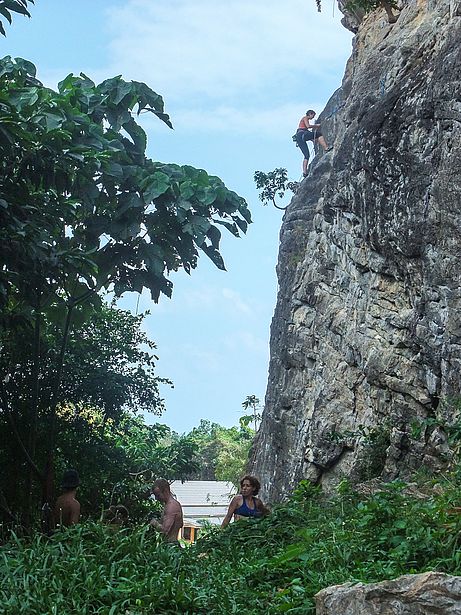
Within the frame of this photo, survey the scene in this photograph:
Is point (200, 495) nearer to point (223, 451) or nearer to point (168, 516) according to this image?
point (223, 451)

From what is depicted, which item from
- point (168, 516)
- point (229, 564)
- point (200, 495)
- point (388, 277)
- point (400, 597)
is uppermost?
point (388, 277)

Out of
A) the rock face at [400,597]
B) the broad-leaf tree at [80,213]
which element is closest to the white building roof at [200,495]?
the broad-leaf tree at [80,213]

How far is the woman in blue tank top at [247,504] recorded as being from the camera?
25.4 ft

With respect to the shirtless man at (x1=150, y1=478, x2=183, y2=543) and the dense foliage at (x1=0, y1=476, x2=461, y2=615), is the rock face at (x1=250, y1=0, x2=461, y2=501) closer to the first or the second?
the shirtless man at (x1=150, y1=478, x2=183, y2=543)

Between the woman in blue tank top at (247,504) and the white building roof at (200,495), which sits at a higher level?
the white building roof at (200,495)

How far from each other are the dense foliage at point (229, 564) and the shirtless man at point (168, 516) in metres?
0.78

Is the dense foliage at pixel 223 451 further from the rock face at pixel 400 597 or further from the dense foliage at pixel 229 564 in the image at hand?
the rock face at pixel 400 597

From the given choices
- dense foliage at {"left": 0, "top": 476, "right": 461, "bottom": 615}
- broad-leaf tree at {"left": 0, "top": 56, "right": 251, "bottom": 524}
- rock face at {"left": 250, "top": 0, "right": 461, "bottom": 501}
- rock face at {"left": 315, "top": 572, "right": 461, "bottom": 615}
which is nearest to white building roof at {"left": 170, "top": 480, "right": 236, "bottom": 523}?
rock face at {"left": 250, "top": 0, "right": 461, "bottom": 501}

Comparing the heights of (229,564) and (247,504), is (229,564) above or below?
below

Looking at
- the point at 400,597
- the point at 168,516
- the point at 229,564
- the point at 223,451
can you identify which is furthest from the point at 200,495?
the point at 400,597

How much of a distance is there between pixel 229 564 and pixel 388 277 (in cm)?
618

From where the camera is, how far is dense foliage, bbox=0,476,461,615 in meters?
4.93

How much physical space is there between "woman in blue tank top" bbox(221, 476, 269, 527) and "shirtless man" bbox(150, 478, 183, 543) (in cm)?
44

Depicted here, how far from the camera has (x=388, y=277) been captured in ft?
37.4
